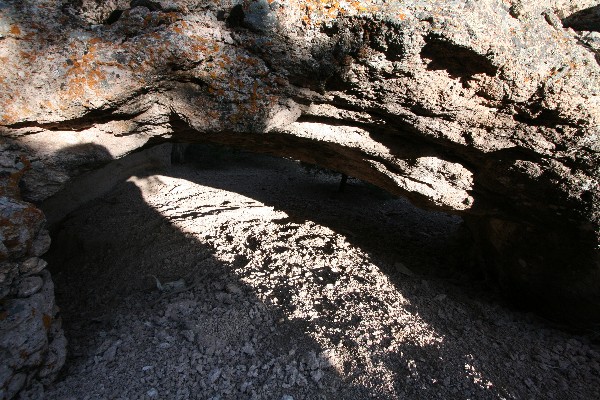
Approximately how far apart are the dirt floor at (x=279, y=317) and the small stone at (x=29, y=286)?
0.55m

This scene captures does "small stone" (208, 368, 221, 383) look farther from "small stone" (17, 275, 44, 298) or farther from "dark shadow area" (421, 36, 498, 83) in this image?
"dark shadow area" (421, 36, 498, 83)

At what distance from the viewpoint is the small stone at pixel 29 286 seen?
1905 millimetres

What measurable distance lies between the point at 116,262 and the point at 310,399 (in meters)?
2.10

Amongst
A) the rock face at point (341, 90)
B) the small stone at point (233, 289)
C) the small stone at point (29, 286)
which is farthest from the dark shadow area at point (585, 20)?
the small stone at point (29, 286)

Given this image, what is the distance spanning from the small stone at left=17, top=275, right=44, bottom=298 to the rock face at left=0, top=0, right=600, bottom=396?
7cm

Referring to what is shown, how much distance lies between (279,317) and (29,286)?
1557mm

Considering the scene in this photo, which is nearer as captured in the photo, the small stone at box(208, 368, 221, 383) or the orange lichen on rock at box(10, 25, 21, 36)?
the orange lichen on rock at box(10, 25, 21, 36)

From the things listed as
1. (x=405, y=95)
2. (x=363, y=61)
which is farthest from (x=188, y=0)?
(x=405, y=95)

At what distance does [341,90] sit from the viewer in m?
2.35

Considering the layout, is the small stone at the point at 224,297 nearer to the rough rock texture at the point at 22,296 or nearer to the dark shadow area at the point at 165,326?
the dark shadow area at the point at 165,326

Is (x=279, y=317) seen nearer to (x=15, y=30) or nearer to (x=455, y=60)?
(x=455, y=60)

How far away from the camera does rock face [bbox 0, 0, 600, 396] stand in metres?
1.90

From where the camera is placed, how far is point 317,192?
675 cm

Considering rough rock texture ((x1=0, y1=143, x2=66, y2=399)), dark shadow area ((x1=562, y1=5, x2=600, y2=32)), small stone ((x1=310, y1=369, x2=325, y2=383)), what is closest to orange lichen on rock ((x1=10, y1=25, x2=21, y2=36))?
rough rock texture ((x1=0, y1=143, x2=66, y2=399))
